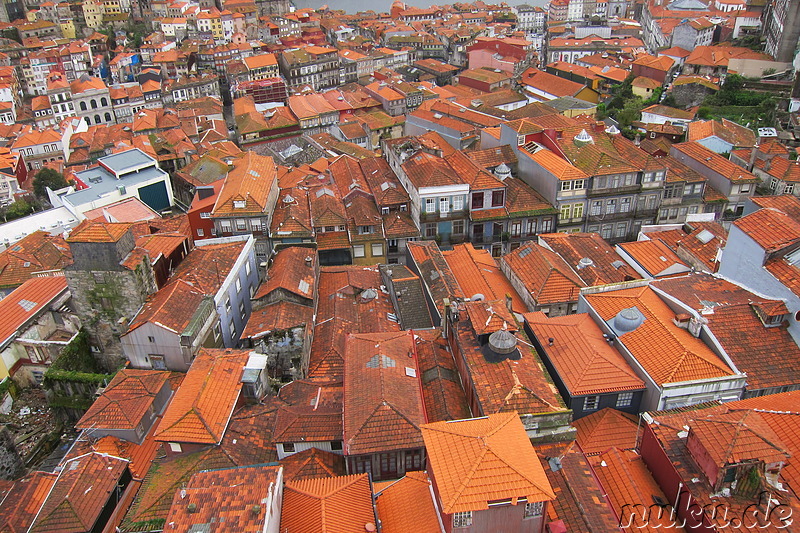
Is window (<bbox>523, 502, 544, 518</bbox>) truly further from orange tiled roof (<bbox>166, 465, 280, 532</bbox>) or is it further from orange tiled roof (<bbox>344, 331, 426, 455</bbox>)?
orange tiled roof (<bbox>166, 465, 280, 532</bbox>)

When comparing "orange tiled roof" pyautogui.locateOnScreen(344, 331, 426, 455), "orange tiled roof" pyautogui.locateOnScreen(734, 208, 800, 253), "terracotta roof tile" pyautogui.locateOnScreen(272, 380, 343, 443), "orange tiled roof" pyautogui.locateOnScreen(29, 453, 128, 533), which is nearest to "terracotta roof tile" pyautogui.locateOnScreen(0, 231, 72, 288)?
"orange tiled roof" pyautogui.locateOnScreen(29, 453, 128, 533)

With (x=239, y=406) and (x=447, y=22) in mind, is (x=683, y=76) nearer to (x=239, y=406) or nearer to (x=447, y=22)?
(x=239, y=406)

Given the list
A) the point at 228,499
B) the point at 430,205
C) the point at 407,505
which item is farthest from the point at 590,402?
the point at 430,205

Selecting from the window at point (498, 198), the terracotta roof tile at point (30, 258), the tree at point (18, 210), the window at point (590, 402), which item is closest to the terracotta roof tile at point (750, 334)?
the window at point (590, 402)

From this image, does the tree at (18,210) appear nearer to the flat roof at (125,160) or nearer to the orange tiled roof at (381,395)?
the flat roof at (125,160)

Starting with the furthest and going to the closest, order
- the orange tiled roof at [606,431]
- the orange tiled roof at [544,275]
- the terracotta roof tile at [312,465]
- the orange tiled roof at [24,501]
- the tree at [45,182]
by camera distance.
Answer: the tree at [45,182] → the orange tiled roof at [544,275] → the orange tiled roof at [606,431] → the terracotta roof tile at [312,465] → the orange tiled roof at [24,501]

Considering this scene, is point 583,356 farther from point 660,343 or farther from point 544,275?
point 544,275

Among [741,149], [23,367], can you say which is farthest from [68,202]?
[741,149]
